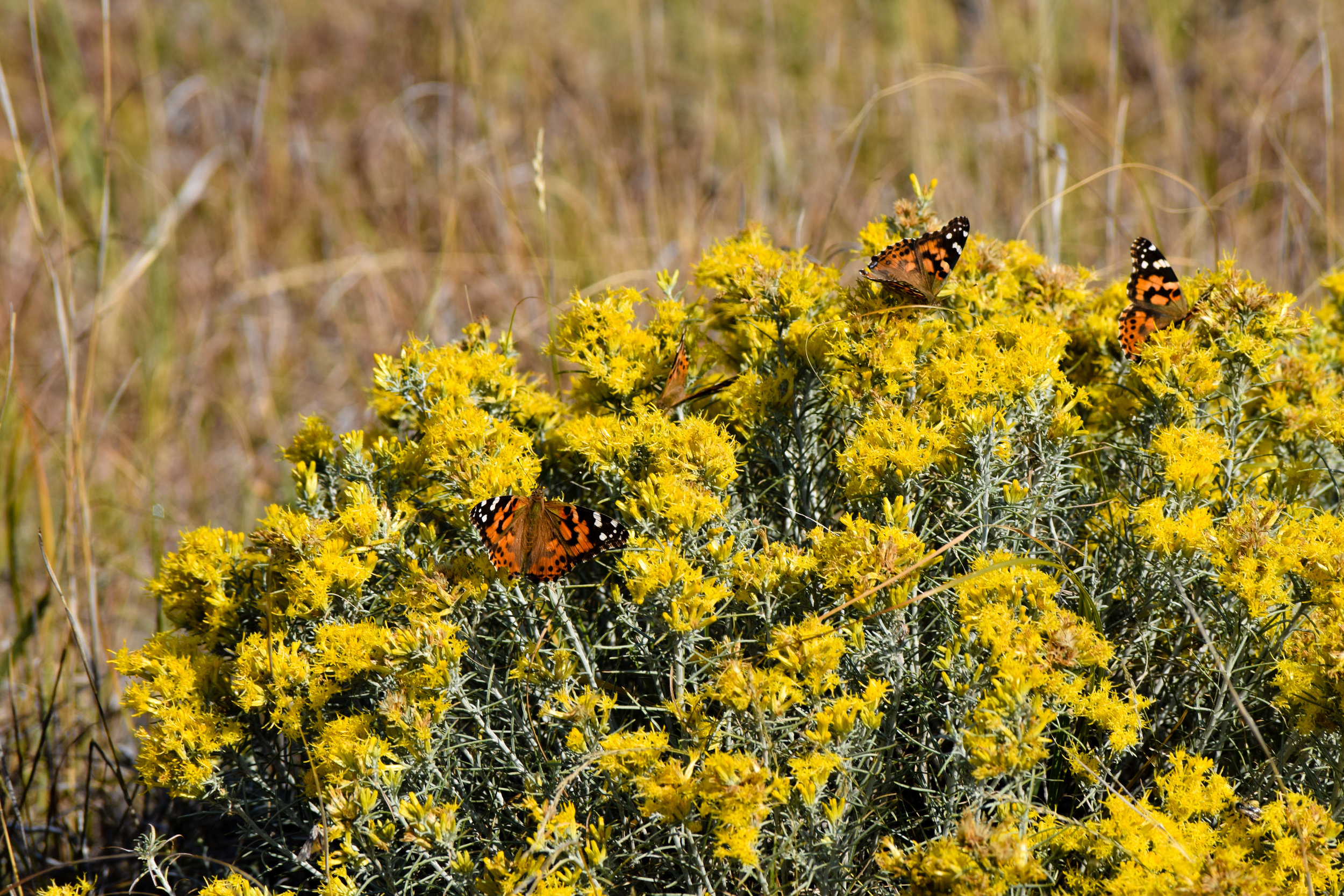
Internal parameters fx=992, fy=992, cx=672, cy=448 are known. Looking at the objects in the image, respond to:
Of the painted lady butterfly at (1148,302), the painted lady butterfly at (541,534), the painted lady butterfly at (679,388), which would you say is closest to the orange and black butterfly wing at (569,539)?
the painted lady butterfly at (541,534)

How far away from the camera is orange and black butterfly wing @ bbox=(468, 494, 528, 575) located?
233 cm

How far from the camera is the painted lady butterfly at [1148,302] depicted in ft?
8.66

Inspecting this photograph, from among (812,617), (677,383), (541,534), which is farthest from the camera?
(677,383)

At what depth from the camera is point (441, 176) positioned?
7484mm

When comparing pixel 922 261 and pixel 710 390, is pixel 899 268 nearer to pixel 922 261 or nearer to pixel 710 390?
pixel 922 261

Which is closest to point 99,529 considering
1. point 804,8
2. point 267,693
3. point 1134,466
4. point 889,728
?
point 267,693

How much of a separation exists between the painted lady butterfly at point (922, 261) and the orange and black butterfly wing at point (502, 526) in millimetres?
1094

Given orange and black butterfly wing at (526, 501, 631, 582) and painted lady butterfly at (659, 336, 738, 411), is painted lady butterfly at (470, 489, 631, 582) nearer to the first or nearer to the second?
orange and black butterfly wing at (526, 501, 631, 582)

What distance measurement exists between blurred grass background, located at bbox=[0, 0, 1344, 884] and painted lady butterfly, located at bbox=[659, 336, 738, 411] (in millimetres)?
1673

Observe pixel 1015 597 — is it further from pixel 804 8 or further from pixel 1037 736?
pixel 804 8

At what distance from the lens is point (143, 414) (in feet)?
20.8

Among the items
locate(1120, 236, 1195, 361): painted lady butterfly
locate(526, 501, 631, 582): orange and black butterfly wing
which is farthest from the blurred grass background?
locate(526, 501, 631, 582): orange and black butterfly wing

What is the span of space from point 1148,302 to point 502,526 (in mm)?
1841

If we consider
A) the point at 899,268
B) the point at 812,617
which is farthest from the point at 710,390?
the point at 812,617
